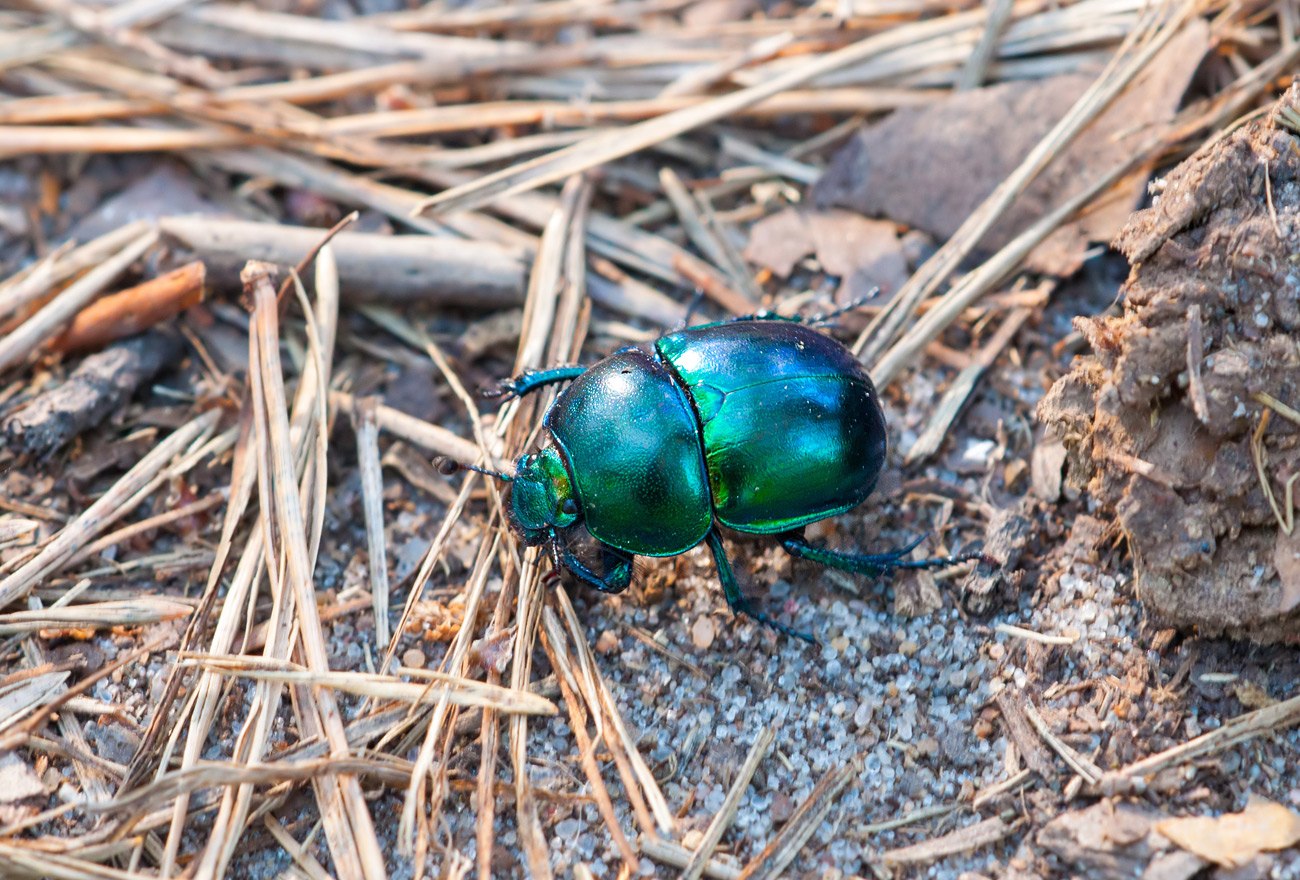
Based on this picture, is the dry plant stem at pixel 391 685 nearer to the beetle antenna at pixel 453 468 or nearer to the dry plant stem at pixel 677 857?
the dry plant stem at pixel 677 857

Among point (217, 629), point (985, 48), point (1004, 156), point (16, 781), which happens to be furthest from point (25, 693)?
point (985, 48)

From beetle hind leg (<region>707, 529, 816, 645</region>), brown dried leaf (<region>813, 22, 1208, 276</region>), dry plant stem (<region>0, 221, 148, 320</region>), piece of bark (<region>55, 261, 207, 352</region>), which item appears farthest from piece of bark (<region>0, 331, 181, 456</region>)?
brown dried leaf (<region>813, 22, 1208, 276</region>)

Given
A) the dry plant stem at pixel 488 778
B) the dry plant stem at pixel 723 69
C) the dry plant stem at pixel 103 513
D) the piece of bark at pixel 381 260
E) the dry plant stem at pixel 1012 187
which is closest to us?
the dry plant stem at pixel 488 778

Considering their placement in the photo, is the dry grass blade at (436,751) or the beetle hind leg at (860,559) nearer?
the dry grass blade at (436,751)

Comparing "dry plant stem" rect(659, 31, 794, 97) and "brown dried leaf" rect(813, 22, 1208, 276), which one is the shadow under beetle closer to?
"brown dried leaf" rect(813, 22, 1208, 276)

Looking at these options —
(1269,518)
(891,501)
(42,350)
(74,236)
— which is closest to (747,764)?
(891,501)

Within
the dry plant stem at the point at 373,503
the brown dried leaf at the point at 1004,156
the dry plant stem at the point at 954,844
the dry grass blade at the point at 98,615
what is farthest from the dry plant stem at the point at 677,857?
the brown dried leaf at the point at 1004,156

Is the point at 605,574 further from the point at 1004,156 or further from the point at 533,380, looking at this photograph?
the point at 1004,156
